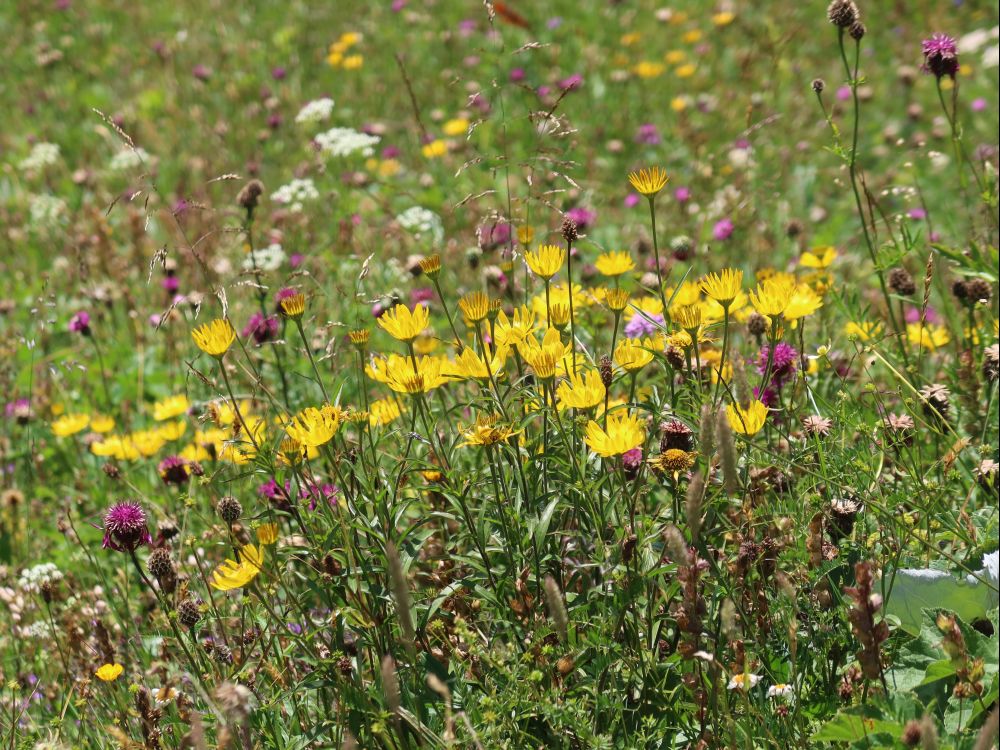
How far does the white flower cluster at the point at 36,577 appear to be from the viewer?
230 cm

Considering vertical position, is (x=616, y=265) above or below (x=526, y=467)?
above

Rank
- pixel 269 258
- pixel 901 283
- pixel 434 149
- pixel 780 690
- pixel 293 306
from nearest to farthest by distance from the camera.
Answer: pixel 780 690
pixel 293 306
pixel 901 283
pixel 269 258
pixel 434 149

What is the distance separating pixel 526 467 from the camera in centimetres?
180

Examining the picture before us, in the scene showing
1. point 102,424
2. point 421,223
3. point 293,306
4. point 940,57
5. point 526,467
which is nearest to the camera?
point 526,467

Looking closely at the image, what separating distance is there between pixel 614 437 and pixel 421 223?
7.47 ft

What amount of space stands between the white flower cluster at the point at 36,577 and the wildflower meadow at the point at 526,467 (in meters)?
0.05

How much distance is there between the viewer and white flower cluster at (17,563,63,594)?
230cm

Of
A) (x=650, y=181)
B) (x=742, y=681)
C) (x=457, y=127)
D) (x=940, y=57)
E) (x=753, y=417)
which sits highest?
(x=940, y=57)

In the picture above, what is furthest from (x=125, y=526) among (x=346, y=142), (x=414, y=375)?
(x=346, y=142)

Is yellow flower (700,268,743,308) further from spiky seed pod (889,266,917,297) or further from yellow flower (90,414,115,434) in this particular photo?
yellow flower (90,414,115,434)

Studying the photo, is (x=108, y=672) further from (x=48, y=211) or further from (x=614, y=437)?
(x=48, y=211)

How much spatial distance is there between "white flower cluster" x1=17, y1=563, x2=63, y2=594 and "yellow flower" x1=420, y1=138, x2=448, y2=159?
2.61 metres

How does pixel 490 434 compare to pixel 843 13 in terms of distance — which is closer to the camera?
pixel 490 434

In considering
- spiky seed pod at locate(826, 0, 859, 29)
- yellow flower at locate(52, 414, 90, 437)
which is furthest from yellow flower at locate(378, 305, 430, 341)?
yellow flower at locate(52, 414, 90, 437)
